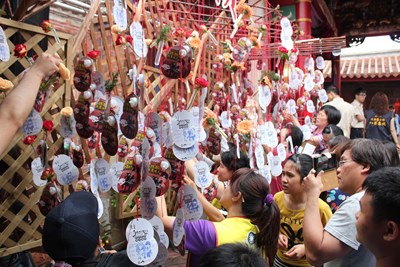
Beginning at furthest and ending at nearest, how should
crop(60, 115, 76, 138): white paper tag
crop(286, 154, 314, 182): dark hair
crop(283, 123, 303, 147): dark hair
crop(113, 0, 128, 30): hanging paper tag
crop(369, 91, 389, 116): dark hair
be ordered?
crop(369, 91, 389, 116): dark hair, crop(283, 123, 303, 147): dark hair, crop(286, 154, 314, 182): dark hair, crop(60, 115, 76, 138): white paper tag, crop(113, 0, 128, 30): hanging paper tag

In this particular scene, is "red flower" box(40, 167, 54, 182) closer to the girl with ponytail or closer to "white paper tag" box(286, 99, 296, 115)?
the girl with ponytail

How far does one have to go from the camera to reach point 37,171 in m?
2.35

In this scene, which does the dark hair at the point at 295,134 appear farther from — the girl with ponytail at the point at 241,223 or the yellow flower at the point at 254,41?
the girl with ponytail at the point at 241,223

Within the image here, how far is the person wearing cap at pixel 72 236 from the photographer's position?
1425 millimetres

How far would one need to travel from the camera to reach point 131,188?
1.85 metres

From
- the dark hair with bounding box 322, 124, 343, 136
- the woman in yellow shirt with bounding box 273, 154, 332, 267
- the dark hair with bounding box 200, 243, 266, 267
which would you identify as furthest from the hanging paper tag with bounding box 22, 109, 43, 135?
the dark hair with bounding box 322, 124, 343, 136

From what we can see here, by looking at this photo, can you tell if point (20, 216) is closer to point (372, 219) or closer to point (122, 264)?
point (122, 264)

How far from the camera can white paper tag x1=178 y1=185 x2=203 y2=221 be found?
195 centimetres

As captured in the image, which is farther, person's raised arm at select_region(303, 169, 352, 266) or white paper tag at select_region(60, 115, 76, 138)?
white paper tag at select_region(60, 115, 76, 138)

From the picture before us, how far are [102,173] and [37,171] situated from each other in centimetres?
43

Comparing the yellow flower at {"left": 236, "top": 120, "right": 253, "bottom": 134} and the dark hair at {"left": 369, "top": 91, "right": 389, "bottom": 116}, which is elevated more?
the yellow flower at {"left": 236, "top": 120, "right": 253, "bottom": 134}

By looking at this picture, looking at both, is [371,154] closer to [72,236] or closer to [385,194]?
[385,194]

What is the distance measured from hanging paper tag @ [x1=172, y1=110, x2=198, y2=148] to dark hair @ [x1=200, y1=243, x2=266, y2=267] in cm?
60

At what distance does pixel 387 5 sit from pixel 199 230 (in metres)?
10.7
